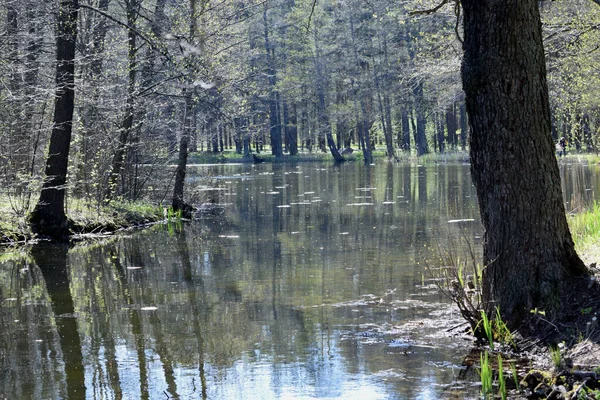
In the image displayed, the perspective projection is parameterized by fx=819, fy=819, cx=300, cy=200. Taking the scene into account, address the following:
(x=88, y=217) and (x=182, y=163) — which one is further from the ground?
(x=182, y=163)

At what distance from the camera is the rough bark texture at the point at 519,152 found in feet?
22.4

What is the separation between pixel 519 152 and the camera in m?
6.86

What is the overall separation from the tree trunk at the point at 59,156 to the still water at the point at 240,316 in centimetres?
84

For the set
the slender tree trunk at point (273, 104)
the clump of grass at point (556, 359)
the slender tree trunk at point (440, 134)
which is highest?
the slender tree trunk at point (273, 104)

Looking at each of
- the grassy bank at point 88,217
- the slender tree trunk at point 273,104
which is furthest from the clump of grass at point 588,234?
the slender tree trunk at point 273,104

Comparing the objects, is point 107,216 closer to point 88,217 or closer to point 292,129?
point 88,217

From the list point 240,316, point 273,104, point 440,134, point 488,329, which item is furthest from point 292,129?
point 488,329

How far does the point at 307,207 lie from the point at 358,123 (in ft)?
137

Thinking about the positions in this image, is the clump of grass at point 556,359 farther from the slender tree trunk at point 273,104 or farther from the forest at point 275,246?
the slender tree trunk at point 273,104

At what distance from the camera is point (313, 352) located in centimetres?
727

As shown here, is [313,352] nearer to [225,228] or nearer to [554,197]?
[554,197]

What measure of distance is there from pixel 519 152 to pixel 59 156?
11.3 meters

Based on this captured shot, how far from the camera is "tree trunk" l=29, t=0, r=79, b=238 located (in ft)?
51.5

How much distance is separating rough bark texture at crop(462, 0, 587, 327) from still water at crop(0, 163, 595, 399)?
0.89 meters
